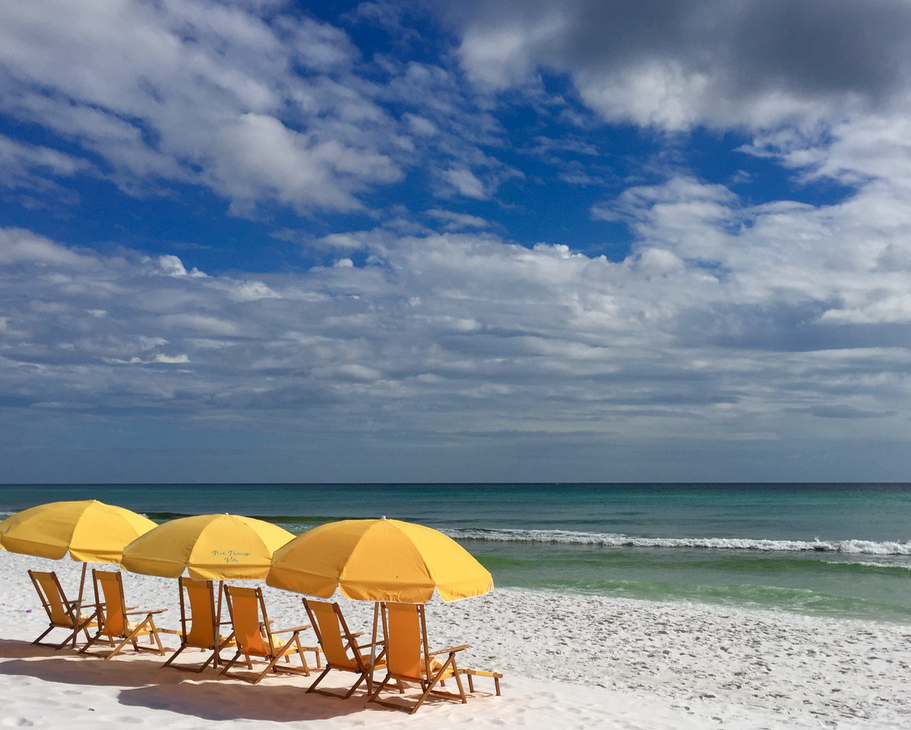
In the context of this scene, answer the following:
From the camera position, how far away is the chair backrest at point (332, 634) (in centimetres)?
664

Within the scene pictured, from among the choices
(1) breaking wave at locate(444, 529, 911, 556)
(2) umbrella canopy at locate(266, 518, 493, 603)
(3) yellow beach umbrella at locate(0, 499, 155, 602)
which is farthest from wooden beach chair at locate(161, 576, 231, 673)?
(1) breaking wave at locate(444, 529, 911, 556)

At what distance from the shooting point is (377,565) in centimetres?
610

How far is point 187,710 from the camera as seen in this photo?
6270mm

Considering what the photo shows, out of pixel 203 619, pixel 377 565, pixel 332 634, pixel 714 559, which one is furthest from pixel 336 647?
pixel 714 559

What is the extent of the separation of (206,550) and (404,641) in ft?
6.77

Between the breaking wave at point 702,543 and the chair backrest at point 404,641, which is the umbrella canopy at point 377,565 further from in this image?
the breaking wave at point 702,543

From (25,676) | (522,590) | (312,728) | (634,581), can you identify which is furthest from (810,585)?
(25,676)

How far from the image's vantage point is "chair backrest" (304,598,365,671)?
6645mm

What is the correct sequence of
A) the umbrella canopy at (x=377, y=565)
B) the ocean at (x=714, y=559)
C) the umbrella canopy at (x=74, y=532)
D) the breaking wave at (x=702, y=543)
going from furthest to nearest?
the breaking wave at (x=702, y=543)
the ocean at (x=714, y=559)
the umbrella canopy at (x=74, y=532)
the umbrella canopy at (x=377, y=565)

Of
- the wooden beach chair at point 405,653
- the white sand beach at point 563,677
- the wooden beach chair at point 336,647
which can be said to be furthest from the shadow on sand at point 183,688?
the wooden beach chair at point 405,653

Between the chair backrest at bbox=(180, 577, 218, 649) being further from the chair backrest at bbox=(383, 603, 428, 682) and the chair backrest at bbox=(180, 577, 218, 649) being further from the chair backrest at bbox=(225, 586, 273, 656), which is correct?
the chair backrest at bbox=(383, 603, 428, 682)

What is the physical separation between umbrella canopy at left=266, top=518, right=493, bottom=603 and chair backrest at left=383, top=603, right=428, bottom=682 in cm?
72

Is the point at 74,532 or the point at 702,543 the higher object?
the point at 74,532

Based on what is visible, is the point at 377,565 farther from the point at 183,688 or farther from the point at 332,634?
the point at 183,688
